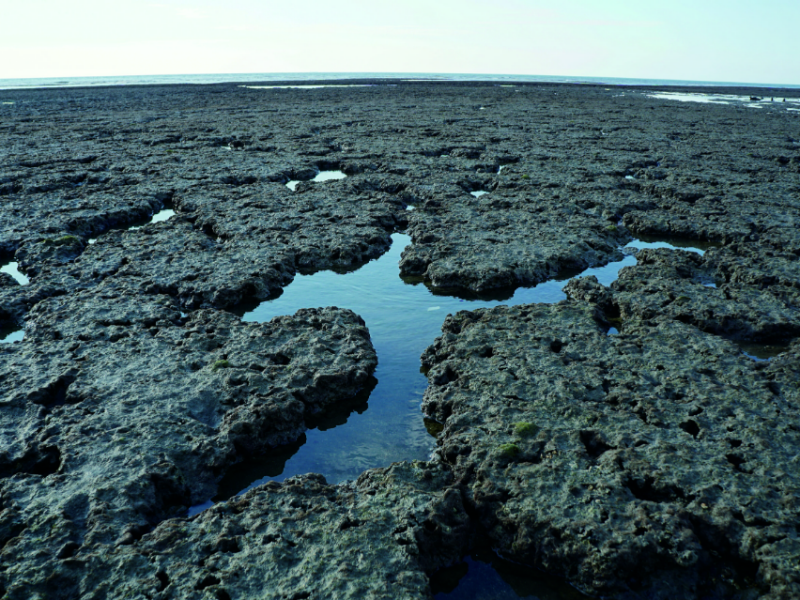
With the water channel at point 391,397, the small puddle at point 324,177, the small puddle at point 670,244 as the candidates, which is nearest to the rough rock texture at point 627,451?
the water channel at point 391,397

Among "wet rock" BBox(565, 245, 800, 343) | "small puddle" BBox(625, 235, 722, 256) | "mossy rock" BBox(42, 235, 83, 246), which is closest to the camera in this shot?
"wet rock" BBox(565, 245, 800, 343)

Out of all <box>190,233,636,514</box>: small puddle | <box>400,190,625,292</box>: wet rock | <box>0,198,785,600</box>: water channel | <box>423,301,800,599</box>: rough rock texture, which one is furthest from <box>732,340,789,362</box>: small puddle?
<box>400,190,625,292</box>: wet rock

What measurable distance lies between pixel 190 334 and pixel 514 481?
2527 millimetres

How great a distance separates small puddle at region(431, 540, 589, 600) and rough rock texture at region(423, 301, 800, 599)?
6 centimetres

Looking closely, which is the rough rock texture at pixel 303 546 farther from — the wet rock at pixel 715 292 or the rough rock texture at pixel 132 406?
the wet rock at pixel 715 292

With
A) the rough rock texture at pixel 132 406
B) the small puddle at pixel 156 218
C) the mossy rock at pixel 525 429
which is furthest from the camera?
the small puddle at pixel 156 218

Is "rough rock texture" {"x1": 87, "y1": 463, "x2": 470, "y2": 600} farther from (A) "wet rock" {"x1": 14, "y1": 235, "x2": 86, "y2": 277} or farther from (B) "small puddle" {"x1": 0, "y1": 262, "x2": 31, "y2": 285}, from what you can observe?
(A) "wet rock" {"x1": 14, "y1": 235, "x2": 86, "y2": 277}

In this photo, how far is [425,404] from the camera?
3465mm

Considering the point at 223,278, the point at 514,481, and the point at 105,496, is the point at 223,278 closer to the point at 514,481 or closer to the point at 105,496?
the point at 105,496

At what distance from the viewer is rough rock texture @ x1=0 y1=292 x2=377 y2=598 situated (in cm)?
246

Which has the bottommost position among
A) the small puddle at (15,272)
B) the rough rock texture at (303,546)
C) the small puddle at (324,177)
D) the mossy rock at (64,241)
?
the rough rock texture at (303,546)

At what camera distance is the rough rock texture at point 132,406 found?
8.05 feet

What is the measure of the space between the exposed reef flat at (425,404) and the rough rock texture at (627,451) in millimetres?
13

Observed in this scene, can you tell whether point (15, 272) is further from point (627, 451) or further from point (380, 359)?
point (627, 451)
